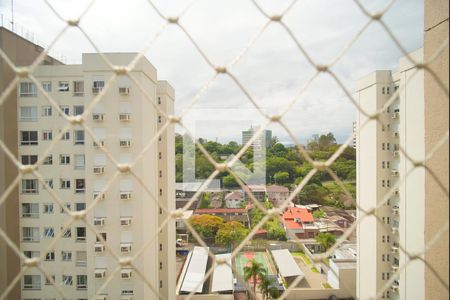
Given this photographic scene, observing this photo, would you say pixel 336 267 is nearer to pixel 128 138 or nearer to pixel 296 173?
pixel 296 173

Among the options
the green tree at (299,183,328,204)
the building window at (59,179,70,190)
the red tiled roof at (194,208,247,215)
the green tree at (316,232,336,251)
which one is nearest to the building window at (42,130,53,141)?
the building window at (59,179,70,190)

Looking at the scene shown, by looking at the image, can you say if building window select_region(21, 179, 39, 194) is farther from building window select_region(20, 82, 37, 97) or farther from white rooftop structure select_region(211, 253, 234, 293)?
white rooftop structure select_region(211, 253, 234, 293)

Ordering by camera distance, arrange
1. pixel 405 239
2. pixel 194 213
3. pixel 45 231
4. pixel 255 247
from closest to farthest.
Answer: pixel 405 239
pixel 45 231
pixel 194 213
pixel 255 247

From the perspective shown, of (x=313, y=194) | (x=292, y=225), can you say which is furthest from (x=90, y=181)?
(x=292, y=225)

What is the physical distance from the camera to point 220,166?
64cm

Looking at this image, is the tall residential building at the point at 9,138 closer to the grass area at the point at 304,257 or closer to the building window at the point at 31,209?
the building window at the point at 31,209

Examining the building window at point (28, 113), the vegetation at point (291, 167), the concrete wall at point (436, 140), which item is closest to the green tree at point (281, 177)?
the vegetation at point (291, 167)

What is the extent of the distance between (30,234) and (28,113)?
1768 mm

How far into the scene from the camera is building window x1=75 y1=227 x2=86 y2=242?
3.62m

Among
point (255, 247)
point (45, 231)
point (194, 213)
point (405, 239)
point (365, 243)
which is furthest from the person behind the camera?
point (255, 247)

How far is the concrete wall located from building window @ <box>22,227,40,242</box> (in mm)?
4582

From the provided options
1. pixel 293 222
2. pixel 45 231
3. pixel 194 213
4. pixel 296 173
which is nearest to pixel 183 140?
pixel 194 213

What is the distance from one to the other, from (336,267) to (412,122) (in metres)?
3.35

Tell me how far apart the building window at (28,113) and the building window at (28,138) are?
19cm
